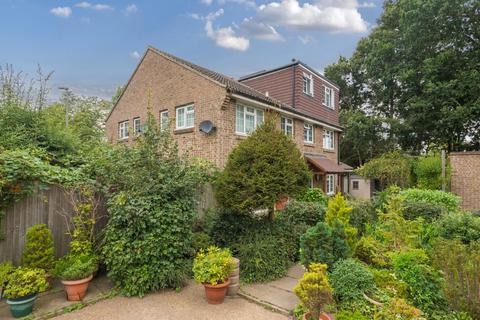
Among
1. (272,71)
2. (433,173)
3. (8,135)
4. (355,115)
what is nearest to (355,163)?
(355,115)

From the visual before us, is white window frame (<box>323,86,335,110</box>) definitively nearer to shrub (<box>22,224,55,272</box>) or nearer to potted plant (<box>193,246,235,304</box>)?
potted plant (<box>193,246,235,304</box>)

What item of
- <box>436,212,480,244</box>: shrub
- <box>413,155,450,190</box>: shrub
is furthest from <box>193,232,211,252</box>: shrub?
<box>413,155,450,190</box>: shrub

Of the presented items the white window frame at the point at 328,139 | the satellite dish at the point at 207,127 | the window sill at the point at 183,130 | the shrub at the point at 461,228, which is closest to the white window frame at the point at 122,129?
the window sill at the point at 183,130

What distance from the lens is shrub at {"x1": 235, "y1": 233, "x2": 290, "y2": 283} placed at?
5.56 meters

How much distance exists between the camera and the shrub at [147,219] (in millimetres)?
4910

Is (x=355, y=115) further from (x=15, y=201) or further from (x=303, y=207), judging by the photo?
(x=15, y=201)

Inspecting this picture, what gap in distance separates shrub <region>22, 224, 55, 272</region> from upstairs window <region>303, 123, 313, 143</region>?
535 inches

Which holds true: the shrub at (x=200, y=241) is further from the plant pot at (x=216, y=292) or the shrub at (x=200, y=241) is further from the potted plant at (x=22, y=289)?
the potted plant at (x=22, y=289)

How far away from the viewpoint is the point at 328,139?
1864 cm

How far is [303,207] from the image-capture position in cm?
861

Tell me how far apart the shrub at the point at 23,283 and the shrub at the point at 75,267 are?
1.31 feet

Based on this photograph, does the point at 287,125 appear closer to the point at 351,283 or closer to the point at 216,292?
the point at 351,283

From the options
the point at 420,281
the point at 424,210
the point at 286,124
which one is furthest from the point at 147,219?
the point at 286,124

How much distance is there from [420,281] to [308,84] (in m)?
15.4
